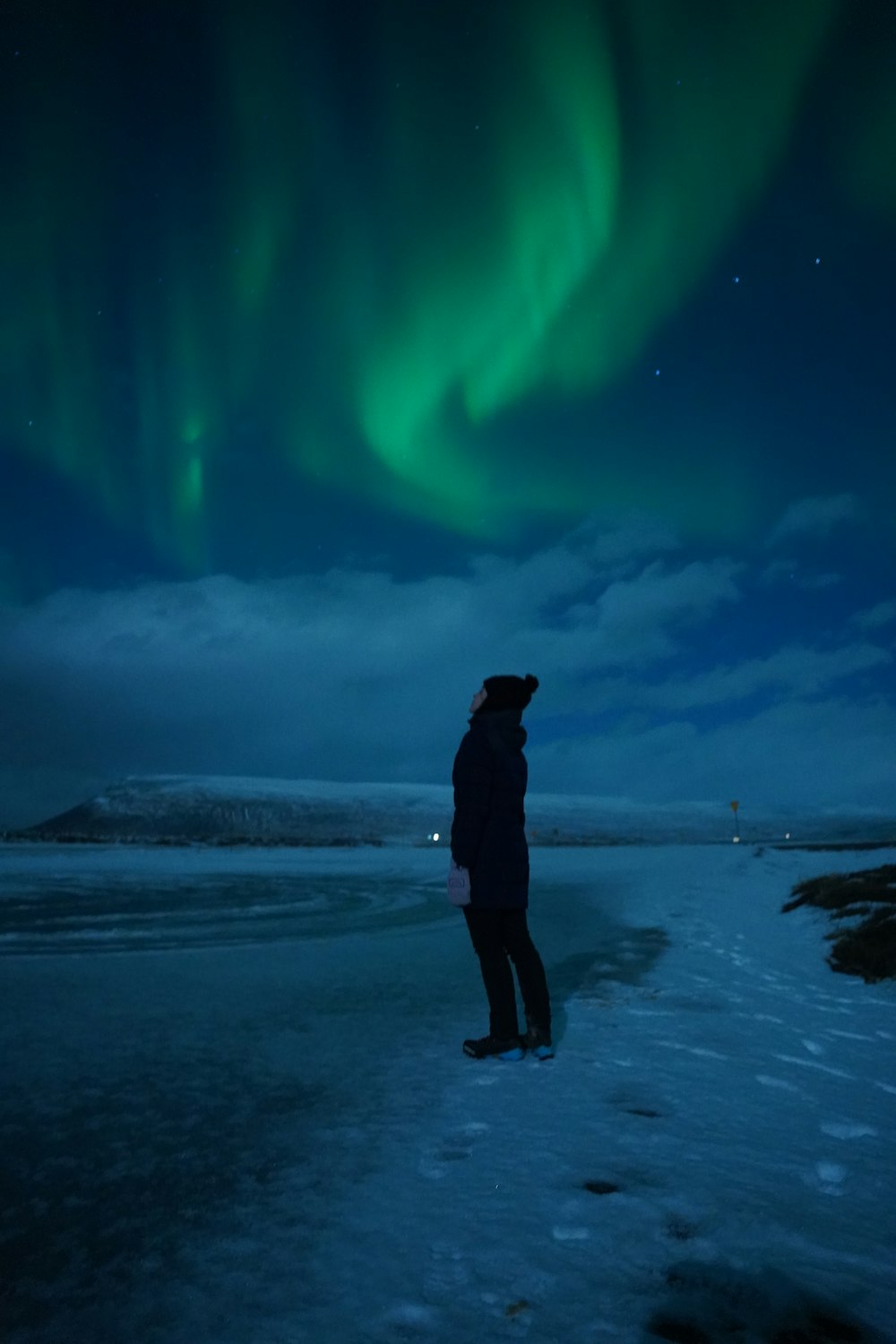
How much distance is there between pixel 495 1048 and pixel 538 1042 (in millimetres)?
295

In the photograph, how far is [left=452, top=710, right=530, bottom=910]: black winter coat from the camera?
5.23 m

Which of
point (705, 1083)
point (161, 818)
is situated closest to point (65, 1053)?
point (705, 1083)

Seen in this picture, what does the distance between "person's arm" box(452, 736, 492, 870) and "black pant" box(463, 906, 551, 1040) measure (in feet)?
1.35

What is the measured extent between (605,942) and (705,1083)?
6184mm

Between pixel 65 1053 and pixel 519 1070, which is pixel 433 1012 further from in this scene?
pixel 65 1053

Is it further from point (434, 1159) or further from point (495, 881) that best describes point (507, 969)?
point (434, 1159)

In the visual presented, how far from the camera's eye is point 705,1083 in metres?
4.62

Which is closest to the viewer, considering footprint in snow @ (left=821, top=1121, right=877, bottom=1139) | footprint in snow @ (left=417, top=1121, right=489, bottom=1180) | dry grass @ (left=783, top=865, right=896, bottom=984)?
footprint in snow @ (left=417, top=1121, right=489, bottom=1180)

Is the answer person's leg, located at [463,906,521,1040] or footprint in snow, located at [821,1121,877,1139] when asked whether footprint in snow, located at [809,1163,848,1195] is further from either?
person's leg, located at [463,906,521,1040]

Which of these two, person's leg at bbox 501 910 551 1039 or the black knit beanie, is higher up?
the black knit beanie

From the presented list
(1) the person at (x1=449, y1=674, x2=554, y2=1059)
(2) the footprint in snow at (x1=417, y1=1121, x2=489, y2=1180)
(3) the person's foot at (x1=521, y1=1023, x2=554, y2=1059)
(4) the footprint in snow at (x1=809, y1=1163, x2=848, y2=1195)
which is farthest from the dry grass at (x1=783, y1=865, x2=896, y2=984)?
(2) the footprint in snow at (x1=417, y1=1121, x2=489, y2=1180)

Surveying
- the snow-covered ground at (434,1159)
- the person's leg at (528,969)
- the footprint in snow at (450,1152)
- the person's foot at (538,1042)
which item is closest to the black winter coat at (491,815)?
the person's leg at (528,969)

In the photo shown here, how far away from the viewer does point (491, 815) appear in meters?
5.32

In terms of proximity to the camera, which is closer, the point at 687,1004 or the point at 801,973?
the point at 687,1004
